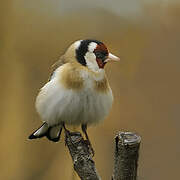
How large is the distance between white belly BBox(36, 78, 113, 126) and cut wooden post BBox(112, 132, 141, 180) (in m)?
Result: 0.25

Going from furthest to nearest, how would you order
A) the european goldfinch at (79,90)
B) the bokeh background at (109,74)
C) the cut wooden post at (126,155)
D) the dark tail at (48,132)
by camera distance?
the bokeh background at (109,74) < the dark tail at (48,132) < the european goldfinch at (79,90) < the cut wooden post at (126,155)

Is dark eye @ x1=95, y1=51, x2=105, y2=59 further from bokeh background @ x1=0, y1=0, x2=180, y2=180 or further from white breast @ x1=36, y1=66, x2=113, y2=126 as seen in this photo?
bokeh background @ x1=0, y1=0, x2=180, y2=180

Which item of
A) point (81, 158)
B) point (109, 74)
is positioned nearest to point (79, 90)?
point (81, 158)

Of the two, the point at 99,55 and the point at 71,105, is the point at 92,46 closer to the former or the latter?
the point at 99,55

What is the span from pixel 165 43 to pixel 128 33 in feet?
0.50

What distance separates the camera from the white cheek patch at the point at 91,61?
1101mm

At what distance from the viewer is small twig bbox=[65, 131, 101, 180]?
0.91 metres

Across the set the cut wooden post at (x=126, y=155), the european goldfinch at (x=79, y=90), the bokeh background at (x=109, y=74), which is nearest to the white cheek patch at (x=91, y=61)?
the european goldfinch at (x=79, y=90)

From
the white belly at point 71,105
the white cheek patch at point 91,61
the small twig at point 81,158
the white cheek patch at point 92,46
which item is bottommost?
the small twig at point 81,158

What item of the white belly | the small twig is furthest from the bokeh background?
the small twig

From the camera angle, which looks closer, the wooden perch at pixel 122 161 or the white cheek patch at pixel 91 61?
the wooden perch at pixel 122 161

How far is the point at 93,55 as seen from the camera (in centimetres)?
110

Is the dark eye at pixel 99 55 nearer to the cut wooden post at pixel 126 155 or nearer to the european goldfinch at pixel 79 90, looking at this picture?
the european goldfinch at pixel 79 90

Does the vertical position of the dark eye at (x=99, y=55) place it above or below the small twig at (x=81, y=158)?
above
